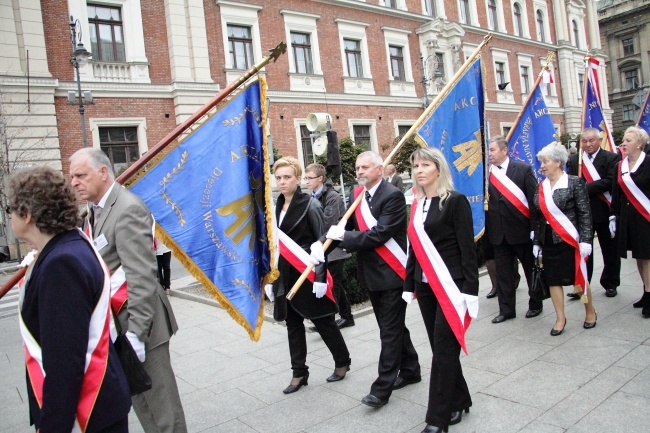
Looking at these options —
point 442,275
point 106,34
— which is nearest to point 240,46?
point 106,34

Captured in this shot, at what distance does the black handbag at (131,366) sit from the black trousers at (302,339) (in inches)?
80.8

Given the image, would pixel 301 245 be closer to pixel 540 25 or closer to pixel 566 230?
pixel 566 230

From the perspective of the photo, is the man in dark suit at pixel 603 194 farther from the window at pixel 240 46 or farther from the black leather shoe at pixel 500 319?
the window at pixel 240 46

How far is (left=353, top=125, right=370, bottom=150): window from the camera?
90.1ft

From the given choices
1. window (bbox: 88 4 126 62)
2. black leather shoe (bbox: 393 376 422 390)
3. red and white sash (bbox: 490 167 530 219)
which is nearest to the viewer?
black leather shoe (bbox: 393 376 422 390)

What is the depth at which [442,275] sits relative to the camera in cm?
367

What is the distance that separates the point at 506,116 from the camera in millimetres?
36688

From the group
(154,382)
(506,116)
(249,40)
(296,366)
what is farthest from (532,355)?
(506,116)

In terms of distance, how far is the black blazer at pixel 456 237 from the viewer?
365cm

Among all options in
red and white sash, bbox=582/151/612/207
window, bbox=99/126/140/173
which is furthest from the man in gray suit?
window, bbox=99/126/140/173

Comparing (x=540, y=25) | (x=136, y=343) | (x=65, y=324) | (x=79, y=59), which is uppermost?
(x=540, y=25)

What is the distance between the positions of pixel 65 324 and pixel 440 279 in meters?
2.42

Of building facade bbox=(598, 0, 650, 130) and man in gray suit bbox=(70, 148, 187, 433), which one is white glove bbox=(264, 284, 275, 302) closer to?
man in gray suit bbox=(70, 148, 187, 433)

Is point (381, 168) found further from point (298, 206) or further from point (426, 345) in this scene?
point (426, 345)
